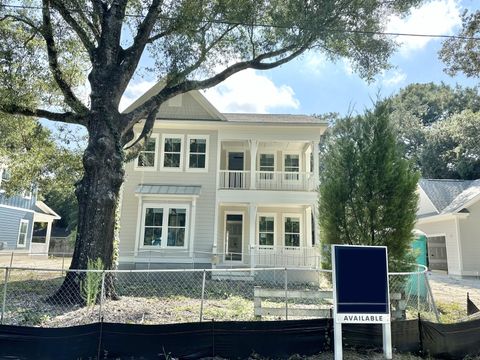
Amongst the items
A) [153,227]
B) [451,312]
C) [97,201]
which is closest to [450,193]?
[451,312]

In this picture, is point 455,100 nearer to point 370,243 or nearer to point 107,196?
point 370,243

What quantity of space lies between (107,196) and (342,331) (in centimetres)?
619

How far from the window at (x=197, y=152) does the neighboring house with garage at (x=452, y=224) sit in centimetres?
1016

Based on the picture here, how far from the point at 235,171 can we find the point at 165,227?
13.2 feet

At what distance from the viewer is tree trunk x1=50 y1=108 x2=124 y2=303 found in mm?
8773

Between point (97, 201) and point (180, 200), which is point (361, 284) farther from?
point (180, 200)

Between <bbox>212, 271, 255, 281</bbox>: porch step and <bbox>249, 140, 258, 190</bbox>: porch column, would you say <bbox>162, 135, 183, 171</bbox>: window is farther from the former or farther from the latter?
<bbox>212, 271, 255, 281</bbox>: porch step

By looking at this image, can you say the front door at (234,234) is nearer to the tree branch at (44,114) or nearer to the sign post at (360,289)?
the tree branch at (44,114)

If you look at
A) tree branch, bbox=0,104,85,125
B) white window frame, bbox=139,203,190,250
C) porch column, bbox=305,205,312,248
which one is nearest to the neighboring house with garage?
porch column, bbox=305,205,312,248

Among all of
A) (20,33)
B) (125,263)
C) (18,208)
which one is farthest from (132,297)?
(18,208)

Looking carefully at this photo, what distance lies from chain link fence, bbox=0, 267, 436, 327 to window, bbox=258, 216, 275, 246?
15.0 ft

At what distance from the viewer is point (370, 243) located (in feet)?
28.0

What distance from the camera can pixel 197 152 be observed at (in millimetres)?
17234

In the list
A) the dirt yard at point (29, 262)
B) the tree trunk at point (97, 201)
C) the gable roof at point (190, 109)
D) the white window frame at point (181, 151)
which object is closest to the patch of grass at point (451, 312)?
the tree trunk at point (97, 201)
